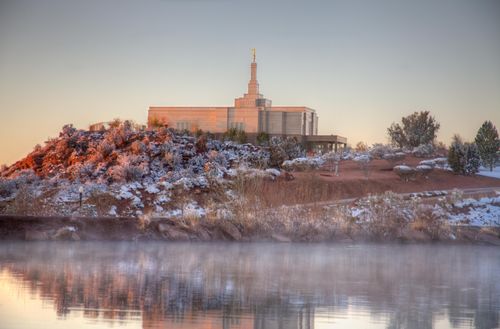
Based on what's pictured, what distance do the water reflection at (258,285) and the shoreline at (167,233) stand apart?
1.73 metres

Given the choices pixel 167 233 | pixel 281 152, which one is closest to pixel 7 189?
pixel 167 233

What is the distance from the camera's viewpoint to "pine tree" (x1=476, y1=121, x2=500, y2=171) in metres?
46.5

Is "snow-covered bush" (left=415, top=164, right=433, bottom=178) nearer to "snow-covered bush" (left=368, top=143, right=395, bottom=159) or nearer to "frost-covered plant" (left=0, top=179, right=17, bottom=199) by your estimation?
"snow-covered bush" (left=368, top=143, right=395, bottom=159)

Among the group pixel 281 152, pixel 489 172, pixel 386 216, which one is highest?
pixel 281 152

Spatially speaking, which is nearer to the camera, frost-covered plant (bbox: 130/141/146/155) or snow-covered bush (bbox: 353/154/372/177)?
frost-covered plant (bbox: 130/141/146/155)

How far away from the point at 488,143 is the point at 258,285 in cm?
3756

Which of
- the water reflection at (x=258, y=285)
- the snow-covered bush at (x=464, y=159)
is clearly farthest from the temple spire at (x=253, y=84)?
the water reflection at (x=258, y=285)

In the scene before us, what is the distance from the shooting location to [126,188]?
3189cm

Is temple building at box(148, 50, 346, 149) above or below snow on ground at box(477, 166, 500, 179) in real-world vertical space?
above

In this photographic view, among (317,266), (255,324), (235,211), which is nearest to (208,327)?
(255,324)

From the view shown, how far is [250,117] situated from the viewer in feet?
221

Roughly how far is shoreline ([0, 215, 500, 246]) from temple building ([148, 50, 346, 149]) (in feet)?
134

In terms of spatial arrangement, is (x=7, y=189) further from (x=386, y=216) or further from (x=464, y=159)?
(x=464, y=159)

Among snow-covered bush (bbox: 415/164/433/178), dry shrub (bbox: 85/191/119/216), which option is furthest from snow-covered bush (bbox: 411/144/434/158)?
dry shrub (bbox: 85/191/119/216)
